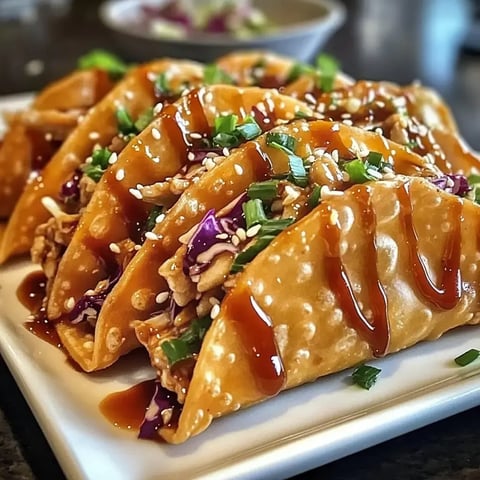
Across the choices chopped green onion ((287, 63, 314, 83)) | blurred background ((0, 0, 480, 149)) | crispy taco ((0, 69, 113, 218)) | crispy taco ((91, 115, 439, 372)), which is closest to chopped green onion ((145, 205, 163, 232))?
crispy taco ((91, 115, 439, 372))

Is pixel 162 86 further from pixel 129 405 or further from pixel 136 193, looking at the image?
pixel 129 405

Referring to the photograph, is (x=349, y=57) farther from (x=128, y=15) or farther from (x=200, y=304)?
(x=200, y=304)

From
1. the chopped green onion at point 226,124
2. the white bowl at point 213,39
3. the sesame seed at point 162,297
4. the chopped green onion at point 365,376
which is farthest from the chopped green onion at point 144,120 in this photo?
the white bowl at point 213,39

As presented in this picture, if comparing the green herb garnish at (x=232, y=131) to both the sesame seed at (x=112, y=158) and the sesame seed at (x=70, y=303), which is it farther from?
the sesame seed at (x=70, y=303)

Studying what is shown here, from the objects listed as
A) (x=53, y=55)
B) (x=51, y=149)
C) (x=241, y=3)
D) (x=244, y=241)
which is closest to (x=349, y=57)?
(x=241, y=3)

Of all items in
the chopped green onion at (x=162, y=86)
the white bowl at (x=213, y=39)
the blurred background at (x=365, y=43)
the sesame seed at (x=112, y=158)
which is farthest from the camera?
the blurred background at (x=365, y=43)

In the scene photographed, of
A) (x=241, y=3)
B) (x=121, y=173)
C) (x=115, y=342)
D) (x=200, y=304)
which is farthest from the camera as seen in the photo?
(x=241, y=3)

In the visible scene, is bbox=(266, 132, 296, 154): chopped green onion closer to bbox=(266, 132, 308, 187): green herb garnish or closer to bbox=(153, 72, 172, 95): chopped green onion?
bbox=(266, 132, 308, 187): green herb garnish

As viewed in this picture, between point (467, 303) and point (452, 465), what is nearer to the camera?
point (452, 465)
